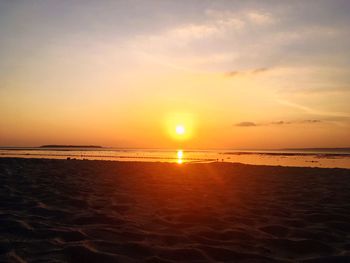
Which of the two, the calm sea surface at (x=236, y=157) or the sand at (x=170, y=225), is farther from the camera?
the calm sea surface at (x=236, y=157)

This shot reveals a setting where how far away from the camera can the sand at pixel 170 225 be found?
4410mm

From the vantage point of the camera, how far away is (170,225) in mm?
5902

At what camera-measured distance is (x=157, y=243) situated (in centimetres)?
484

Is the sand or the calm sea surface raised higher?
the calm sea surface

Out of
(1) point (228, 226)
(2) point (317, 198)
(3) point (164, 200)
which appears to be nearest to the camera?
(1) point (228, 226)

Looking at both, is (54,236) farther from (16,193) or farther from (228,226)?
(16,193)

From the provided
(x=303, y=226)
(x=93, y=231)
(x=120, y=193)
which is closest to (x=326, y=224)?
(x=303, y=226)

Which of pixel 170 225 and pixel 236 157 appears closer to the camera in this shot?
pixel 170 225

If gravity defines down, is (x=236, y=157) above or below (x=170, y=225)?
above

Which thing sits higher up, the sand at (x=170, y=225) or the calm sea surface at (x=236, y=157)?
the calm sea surface at (x=236, y=157)

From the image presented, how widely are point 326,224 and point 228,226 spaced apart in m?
1.92

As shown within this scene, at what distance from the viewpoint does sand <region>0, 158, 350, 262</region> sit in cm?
441

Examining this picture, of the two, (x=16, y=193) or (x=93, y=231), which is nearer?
(x=93, y=231)

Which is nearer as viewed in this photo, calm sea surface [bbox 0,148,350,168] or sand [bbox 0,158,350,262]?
sand [bbox 0,158,350,262]
